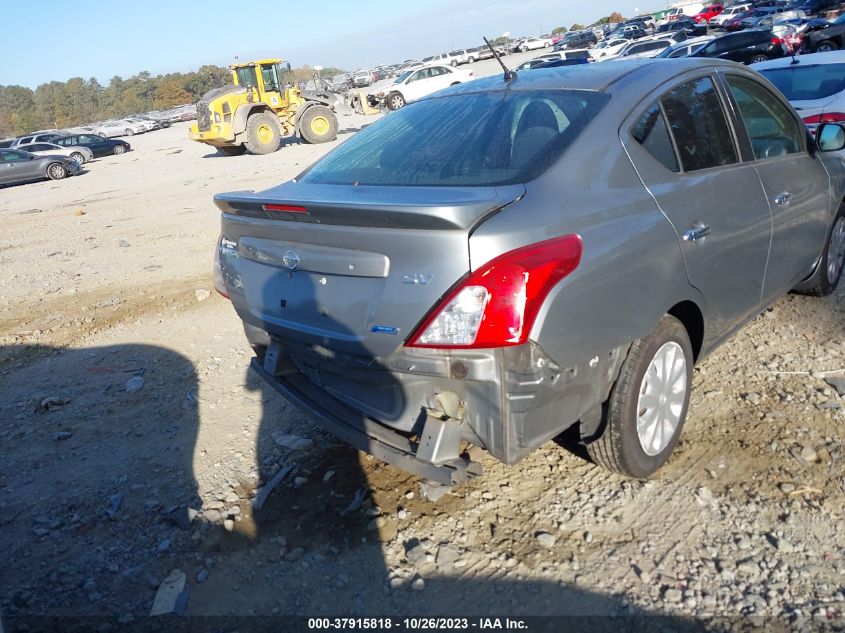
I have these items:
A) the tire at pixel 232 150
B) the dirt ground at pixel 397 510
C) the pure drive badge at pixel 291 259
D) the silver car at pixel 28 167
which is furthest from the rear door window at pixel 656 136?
the silver car at pixel 28 167

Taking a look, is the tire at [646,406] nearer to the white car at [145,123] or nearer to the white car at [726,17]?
the white car at [726,17]

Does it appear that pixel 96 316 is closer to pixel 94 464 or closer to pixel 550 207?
pixel 94 464

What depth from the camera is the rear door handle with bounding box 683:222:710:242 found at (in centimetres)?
299

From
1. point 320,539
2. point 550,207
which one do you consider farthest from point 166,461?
point 550,207

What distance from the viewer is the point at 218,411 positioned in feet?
14.1

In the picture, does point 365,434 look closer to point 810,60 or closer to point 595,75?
point 595,75

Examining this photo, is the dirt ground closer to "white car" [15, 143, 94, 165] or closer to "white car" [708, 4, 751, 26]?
"white car" [15, 143, 94, 165]

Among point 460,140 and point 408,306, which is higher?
point 460,140

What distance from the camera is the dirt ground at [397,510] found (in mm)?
2627

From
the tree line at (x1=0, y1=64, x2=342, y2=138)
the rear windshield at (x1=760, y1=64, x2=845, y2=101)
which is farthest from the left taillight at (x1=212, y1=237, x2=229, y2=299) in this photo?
the tree line at (x1=0, y1=64, x2=342, y2=138)

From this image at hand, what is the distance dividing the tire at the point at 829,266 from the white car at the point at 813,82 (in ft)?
7.14

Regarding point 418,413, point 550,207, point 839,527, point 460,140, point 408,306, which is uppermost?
point 460,140

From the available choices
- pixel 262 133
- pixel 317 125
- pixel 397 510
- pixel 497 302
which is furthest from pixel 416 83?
pixel 497 302

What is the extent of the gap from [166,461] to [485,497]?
178cm
